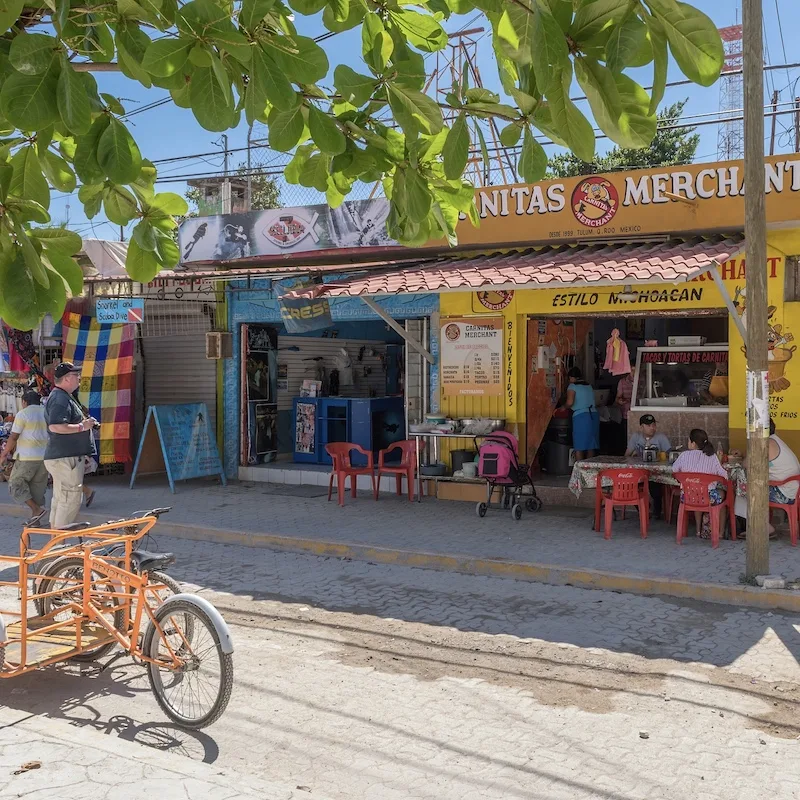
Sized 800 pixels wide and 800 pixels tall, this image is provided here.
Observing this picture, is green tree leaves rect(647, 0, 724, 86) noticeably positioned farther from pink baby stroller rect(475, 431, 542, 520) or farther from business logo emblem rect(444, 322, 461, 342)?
business logo emblem rect(444, 322, 461, 342)

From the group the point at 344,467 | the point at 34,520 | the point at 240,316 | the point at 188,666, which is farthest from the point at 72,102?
the point at 240,316

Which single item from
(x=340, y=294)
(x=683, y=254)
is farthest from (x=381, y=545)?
(x=683, y=254)

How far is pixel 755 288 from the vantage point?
7.70 meters

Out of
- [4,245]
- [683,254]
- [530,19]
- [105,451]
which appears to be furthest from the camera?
[105,451]

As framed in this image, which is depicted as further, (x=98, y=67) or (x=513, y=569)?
(x=513, y=569)

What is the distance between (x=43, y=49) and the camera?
2.59 meters

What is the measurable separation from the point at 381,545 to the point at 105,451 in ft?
21.0

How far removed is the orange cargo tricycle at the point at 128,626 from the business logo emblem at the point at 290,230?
8142mm

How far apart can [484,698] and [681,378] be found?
22.1 feet

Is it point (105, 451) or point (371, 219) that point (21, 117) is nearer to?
point (371, 219)

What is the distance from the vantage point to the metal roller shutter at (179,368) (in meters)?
15.4

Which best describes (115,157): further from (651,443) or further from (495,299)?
(495,299)

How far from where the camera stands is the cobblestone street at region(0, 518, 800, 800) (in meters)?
4.52

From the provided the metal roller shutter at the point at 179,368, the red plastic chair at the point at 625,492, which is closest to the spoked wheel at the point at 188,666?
the red plastic chair at the point at 625,492
